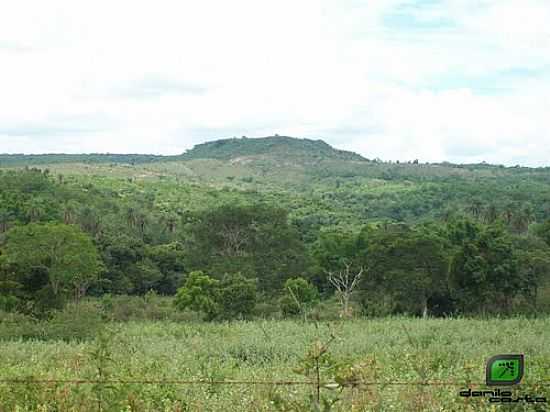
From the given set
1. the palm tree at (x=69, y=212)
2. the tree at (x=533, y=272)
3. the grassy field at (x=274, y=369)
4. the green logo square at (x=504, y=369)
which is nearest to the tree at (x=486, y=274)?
the tree at (x=533, y=272)

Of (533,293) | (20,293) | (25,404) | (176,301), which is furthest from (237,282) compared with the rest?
(25,404)

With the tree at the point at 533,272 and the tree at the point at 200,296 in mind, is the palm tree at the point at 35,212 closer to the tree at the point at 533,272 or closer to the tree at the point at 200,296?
the tree at the point at 200,296

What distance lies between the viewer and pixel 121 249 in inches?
2071

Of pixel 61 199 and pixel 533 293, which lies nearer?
pixel 533 293

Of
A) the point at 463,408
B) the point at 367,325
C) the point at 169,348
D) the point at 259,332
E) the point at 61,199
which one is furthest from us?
the point at 61,199

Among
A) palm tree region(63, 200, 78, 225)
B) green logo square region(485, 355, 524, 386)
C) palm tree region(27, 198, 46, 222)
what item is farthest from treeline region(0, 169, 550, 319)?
green logo square region(485, 355, 524, 386)

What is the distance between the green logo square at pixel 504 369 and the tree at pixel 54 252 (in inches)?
1299

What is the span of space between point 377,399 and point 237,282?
28.2 m

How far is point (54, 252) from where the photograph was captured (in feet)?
124

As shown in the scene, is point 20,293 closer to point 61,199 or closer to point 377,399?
point 377,399

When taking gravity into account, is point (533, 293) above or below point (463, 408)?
below

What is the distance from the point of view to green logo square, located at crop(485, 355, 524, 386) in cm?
465

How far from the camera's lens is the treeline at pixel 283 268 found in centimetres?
3450

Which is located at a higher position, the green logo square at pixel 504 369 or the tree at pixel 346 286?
the green logo square at pixel 504 369
